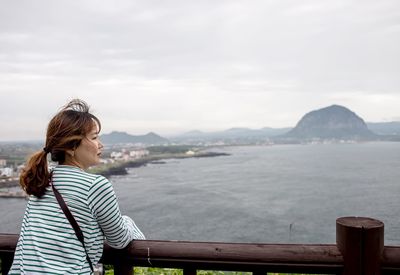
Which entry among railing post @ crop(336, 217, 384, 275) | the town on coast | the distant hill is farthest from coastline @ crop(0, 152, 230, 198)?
the distant hill

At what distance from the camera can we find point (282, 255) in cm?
141

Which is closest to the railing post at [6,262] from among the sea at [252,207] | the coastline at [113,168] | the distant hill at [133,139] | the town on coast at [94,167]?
the coastline at [113,168]

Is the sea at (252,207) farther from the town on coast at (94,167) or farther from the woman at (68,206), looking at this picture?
the woman at (68,206)

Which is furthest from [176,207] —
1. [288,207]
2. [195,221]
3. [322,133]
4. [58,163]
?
[322,133]

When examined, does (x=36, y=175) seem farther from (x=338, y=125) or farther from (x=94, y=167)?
(x=338, y=125)

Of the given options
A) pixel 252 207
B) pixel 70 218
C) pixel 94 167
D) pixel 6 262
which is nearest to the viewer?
pixel 70 218

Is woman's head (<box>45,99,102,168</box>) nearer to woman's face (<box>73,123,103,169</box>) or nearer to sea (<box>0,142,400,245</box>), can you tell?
woman's face (<box>73,123,103,169</box>)

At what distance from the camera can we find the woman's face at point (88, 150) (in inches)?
57.7

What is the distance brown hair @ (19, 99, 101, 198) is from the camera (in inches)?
55.7

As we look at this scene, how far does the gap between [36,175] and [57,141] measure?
5.6 inches

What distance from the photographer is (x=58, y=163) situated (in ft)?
4.92

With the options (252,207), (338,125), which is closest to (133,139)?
(338,125)

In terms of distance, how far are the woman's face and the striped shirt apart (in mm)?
76

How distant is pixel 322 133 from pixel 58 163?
659 ft
